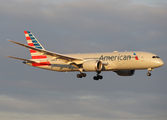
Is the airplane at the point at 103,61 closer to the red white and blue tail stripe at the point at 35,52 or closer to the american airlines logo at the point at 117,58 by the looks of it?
the american airlines logo at the point at 117,58

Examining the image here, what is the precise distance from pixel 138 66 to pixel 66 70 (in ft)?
50.8

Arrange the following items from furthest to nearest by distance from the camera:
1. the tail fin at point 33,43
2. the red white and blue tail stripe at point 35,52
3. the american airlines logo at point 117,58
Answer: the tail fin at point 33,43 < the red white and blue tail stripe at point 35,52 < the american airlines logo at point 117,58

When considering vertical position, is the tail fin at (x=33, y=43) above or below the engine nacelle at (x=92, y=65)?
above

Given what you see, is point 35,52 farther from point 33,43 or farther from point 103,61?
point 103,61

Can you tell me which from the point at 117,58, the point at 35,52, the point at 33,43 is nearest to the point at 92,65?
the point at 117,58

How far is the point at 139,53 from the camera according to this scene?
59.9 meters

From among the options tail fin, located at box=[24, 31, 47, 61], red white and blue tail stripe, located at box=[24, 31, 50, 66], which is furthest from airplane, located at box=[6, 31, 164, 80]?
tail fin, located at box=[24, 31, 47, 61]

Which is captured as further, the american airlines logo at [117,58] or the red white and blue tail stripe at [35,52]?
the red white and blue tail stripe at [35,52]

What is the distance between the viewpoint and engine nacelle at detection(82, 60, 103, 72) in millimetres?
58469

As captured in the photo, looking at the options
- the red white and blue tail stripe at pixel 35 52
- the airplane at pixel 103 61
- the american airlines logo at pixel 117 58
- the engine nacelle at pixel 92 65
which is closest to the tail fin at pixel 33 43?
the red white and blue tail stripe at pixel 35 52

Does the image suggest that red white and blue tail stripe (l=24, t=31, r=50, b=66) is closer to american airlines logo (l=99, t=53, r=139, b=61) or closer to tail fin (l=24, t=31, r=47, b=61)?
tail fin (l=24, t=31, r=47, b=61)

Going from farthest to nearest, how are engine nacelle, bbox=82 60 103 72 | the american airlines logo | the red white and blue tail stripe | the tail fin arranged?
the tail fin, the red white and blue tail stripe, the american airlines logo, engine nacelle, bbox=82 60 103 72

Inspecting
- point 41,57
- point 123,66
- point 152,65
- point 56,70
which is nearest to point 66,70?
point 56,70

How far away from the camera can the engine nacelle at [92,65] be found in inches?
2302
